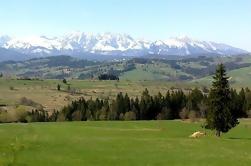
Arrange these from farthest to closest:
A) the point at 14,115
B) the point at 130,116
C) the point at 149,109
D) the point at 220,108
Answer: the point at 14,115
the point at 149,109
the point at 130,116
the point at 220,108

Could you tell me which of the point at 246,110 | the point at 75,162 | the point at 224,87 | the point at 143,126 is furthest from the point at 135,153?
the point at 246,110

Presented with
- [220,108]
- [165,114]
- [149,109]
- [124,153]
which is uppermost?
[220,108]

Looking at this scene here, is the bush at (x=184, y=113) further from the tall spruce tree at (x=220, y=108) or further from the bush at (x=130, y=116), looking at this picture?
the tall spruce tree at (x=220, y=108)

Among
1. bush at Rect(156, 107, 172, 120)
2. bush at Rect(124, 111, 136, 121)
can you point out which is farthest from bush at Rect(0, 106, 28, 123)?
bush at Rect(156, 107, 172, 120)

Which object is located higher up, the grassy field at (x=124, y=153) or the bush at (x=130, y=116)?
the grassy field at (x=124, y=153)

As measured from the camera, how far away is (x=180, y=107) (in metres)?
162

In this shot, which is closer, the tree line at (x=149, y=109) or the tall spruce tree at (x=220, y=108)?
the tall spruce tree at (x=220, y=108)

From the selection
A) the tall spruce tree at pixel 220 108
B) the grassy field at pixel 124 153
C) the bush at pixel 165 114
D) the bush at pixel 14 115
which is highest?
the tall spruce tree at pixel 220 108

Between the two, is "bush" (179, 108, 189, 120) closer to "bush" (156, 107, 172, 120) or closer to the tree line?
the tree line

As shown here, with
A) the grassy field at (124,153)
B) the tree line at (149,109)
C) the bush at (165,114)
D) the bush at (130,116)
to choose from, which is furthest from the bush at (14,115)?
the grassy field at (124,153)

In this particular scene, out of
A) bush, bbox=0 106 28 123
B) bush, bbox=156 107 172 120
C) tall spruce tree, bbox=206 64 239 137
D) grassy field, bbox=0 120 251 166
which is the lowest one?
bush, bbox=0 106 28 123

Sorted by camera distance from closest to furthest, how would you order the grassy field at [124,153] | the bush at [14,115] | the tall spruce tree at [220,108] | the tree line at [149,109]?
1. the grassy field at [124,153]
2. the tall spruce tree at [220,108]
3. the tree line at [149,109]
4. the bush at [14,115]

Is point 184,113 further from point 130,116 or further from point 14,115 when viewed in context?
point 14,115

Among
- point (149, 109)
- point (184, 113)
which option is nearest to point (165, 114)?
point (184, 113)
